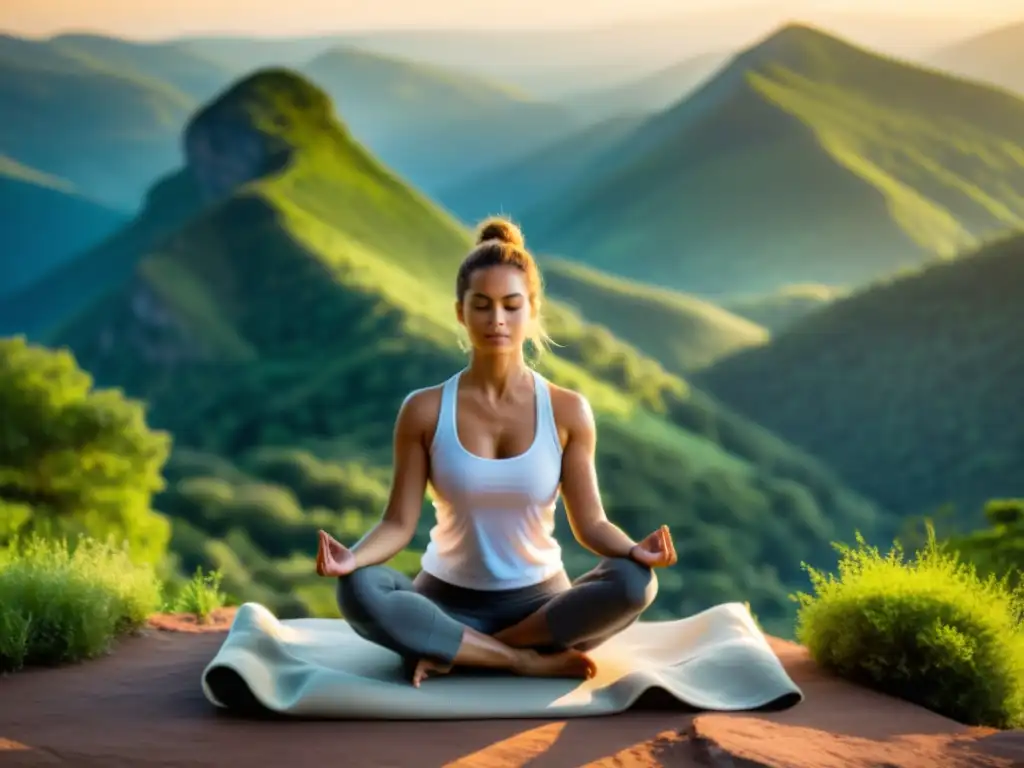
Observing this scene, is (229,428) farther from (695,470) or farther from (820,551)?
(820,551)

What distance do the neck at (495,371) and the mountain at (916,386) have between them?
80.6ft

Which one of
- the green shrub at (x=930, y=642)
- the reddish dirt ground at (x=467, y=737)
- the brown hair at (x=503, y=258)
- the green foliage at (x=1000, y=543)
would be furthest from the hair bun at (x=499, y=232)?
the green foliage at (x=1000, y=543)

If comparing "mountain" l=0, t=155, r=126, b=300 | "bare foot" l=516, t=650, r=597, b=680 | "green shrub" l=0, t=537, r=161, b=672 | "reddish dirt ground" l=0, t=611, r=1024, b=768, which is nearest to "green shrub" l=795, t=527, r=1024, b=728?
"reddish dirt ground" l=0, t=611, r=1024, b=768

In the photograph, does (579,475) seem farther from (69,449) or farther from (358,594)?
(69,449)

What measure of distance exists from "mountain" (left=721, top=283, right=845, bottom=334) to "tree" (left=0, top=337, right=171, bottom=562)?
1081 inches

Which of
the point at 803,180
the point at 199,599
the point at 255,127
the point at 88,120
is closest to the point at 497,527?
the point at 199,599

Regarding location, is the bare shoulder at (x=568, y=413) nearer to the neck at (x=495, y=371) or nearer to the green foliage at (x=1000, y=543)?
the neck at (x=495, y=371)

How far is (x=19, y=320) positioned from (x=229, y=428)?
46.2 ft

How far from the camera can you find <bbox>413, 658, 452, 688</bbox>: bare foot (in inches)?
147

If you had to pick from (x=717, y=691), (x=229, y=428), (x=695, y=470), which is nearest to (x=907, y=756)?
(x=717, y=691)

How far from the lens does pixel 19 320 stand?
1633 inches

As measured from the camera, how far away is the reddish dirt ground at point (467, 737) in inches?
128

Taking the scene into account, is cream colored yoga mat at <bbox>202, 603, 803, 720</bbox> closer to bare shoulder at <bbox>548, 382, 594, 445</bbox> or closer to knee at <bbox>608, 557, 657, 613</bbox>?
knee at <bbox>608, 557, 657, 613</bbox>

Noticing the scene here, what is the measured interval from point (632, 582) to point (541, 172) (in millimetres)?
51953
